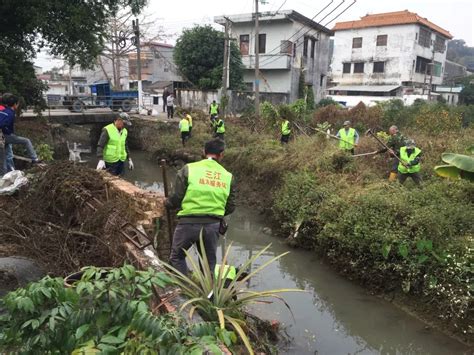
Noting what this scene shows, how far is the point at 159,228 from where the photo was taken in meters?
5.02

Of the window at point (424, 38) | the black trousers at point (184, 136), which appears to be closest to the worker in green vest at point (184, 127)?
the black trousers at point (184, 136)

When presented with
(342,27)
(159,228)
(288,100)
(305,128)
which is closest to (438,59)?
(342,27)

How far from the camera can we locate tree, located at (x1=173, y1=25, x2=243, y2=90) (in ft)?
77.8

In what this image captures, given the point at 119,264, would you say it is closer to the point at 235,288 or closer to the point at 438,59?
the point at 235,288

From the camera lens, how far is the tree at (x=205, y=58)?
77.8 feet

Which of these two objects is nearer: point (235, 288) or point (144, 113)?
point (235, 288)

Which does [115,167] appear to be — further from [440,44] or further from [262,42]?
[440,44]

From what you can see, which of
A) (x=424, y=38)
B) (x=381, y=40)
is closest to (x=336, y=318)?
(x=381, y=40)

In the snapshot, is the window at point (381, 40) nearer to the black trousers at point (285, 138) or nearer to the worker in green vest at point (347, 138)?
the black trousers at point (285, 138)

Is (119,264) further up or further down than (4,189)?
further down

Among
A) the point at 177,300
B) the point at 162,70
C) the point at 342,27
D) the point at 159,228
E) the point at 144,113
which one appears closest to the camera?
the point at 177,300

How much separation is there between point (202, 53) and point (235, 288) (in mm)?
21837

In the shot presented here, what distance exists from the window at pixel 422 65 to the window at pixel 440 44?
1.87 metres

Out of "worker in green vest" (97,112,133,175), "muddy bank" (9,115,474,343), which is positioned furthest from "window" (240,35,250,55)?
"worker in green vest" (97,112,133,175)
